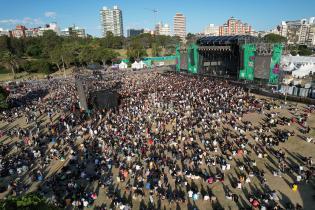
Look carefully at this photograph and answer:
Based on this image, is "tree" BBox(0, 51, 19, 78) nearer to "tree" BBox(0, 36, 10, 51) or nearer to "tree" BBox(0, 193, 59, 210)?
"tree" BBox(0, 36, 10, 51)

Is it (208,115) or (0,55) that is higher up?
(0,55)

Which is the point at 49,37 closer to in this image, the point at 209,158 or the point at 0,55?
the point at 0,55

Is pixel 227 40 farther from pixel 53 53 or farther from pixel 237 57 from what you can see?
pixel 53 53

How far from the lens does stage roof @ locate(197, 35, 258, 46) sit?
39.7m

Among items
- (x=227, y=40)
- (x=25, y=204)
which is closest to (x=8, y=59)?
(x=227, y=40)

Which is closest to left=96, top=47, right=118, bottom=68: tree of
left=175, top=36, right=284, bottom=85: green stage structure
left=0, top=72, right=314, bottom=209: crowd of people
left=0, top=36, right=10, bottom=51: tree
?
left=175, top=36, right=284, bottom=85: green stage structure

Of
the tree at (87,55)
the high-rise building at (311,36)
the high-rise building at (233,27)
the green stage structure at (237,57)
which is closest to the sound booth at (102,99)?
the green stage structure at (237,57)

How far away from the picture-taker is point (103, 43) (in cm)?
10119

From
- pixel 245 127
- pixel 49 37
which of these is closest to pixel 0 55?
pixel 49 37

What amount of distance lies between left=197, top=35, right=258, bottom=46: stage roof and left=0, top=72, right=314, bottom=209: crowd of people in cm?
1192

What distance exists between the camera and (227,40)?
43.4 meters

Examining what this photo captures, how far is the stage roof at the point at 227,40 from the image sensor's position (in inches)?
1561

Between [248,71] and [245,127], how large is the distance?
20.0m

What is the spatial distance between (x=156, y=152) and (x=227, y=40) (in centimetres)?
3125
